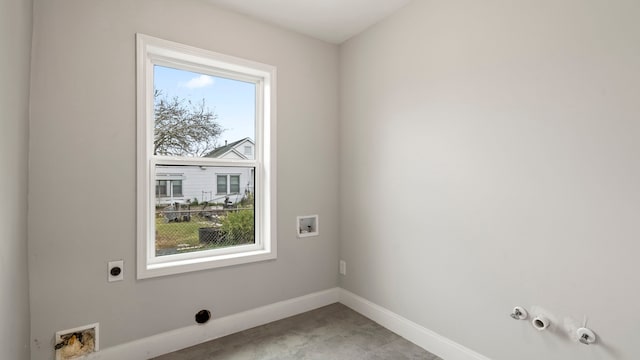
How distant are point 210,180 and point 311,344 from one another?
4.74ft

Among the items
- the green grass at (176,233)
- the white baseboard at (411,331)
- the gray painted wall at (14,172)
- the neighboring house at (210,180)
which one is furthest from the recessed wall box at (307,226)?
the gray painted wall at (14,172)

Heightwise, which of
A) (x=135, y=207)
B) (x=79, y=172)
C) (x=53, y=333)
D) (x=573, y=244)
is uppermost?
(x=79, y=172)

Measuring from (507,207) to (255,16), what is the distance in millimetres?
2235

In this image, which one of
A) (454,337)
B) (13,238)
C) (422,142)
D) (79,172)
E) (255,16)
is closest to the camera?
(13,238)

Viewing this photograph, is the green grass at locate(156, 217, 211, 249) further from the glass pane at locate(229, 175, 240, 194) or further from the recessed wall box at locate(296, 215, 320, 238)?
the recessed wall box at locate(296, 215, 320, 238)

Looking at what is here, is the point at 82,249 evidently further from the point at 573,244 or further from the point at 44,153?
the point at 573,244

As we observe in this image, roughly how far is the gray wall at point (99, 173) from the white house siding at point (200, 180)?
0.28m

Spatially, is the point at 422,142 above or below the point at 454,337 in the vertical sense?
above

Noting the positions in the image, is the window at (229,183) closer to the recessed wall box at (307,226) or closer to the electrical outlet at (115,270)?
the recessed wall box at (307,226)

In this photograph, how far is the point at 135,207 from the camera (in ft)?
6.50

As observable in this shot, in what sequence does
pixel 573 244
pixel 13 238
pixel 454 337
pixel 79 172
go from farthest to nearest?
1. pixel 454 337
2. pixel 79 172
3. pixel 573 244
4. pixel 13 238

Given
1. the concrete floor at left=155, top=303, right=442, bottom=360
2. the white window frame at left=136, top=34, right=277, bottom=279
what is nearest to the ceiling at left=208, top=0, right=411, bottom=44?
the white window frame at left=136, top=34, right=277, bottom=279

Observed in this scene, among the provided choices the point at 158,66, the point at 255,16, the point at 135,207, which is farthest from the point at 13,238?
the point at 255,16

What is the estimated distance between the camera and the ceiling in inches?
88.4
